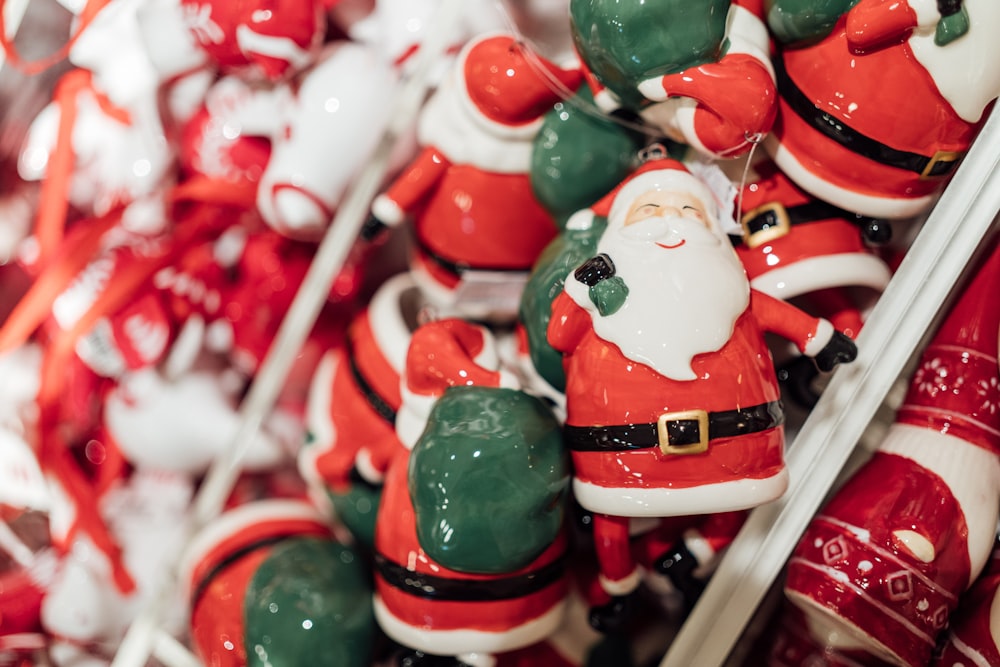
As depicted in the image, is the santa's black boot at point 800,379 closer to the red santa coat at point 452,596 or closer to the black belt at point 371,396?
the red santa coat at point 452,596

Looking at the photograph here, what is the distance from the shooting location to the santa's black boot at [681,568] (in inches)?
21.7

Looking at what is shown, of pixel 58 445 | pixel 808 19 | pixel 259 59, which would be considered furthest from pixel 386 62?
pixel 58 445

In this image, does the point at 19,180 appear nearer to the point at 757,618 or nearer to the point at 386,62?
the point at 386,62

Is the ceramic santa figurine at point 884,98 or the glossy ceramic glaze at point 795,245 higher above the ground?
the ceramic santa figurine at point 884,98

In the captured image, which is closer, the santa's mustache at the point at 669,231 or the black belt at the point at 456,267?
the santa's mustache at the point at 669,231

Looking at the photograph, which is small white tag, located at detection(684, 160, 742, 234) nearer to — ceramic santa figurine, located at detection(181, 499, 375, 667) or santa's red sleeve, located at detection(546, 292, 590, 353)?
santa's red sleeve, located at detection(546, 292, 590, 353)

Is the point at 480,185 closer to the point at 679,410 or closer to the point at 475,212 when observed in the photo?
the point at 475,212

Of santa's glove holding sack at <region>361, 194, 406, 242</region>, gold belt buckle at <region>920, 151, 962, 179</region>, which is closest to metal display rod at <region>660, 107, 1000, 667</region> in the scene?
gold belt buckle at <region>920, 151, 962, 179</region>

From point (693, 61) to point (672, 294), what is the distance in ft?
0.48

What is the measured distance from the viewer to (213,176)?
2.64 ft

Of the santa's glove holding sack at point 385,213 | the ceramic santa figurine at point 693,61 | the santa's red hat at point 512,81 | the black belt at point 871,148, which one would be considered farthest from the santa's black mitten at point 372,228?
the black belt at point 871,148

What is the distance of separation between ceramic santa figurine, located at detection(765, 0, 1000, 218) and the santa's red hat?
0.15 m

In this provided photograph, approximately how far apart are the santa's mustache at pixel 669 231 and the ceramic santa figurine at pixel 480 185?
16 centimetres

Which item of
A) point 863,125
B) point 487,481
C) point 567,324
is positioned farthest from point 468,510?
point 863,125
